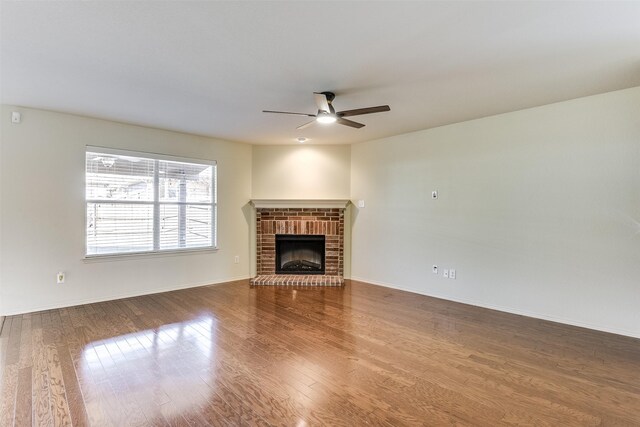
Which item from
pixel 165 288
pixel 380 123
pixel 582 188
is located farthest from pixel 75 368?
pixel 582 188

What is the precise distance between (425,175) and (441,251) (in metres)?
1.17

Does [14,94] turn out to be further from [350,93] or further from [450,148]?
[450,148]

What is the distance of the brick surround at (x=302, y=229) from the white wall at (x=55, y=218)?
152 centimetres

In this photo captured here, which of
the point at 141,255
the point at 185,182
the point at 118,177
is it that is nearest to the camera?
the point at 118,177

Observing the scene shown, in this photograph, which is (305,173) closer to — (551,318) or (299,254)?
(299,254)

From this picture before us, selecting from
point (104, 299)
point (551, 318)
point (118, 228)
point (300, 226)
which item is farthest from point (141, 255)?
point (551, 318)

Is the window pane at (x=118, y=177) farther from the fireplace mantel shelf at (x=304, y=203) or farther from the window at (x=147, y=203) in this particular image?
the fireplace mantel shelf at (x=304, y=203)

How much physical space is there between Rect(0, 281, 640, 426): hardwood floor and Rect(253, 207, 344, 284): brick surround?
1.86 metres

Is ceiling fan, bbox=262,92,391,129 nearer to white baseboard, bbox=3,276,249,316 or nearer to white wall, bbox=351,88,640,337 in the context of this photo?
white wall, bbox=351,88,640,337

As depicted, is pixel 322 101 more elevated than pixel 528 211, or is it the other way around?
pixel 322 101

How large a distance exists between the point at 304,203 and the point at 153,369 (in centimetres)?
370

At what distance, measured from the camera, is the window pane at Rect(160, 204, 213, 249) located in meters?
4.99

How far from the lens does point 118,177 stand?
178 inches

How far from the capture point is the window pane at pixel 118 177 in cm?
430
